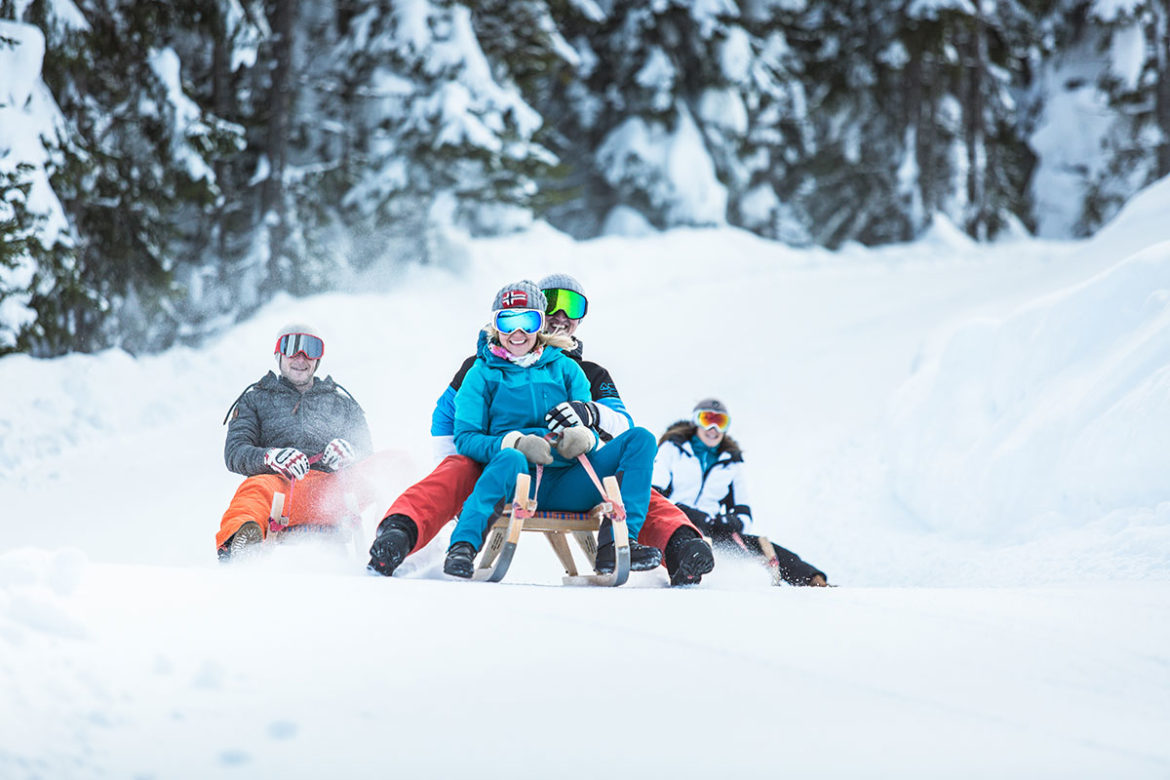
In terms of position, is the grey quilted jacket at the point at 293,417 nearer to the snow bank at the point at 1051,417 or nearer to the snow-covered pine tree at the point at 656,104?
the snow bank at the point at 1051,417

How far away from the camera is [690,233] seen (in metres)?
19.3

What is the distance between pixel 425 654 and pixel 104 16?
11.5 metres

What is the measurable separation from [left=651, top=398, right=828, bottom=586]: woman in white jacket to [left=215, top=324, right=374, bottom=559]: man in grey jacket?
1696 mm

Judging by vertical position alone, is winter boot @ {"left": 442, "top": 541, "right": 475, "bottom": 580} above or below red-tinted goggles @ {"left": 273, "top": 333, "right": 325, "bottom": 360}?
below

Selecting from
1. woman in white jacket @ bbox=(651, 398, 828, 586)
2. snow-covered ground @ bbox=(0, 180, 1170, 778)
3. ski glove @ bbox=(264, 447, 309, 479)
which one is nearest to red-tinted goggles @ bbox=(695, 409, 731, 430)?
woman in white jacket @ bbox=(651, 398, 828, 586)

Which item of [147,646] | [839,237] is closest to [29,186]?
[147,646]

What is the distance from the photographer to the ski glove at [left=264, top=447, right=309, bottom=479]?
4.96 meters

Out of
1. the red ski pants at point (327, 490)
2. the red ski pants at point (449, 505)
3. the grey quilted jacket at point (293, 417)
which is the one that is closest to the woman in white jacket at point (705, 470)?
the red ski pants at point (449, 505)

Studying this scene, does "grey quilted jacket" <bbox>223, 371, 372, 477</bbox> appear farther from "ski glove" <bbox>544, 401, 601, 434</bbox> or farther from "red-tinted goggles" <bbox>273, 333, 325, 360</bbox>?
"ski glove" <bbox>544, 401, 601, 434</bbox>

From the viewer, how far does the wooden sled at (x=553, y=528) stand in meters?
4.16

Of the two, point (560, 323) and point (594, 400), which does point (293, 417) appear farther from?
point (594, 400)

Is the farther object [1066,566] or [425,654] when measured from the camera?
[1066,566]

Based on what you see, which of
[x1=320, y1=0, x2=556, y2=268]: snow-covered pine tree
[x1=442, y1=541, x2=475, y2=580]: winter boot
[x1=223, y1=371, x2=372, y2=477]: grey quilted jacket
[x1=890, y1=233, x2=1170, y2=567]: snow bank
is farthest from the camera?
[x1=320, y1=0, x2=556, y2=268]: snow-covered pine tree

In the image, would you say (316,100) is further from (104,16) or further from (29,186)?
(29,186)
